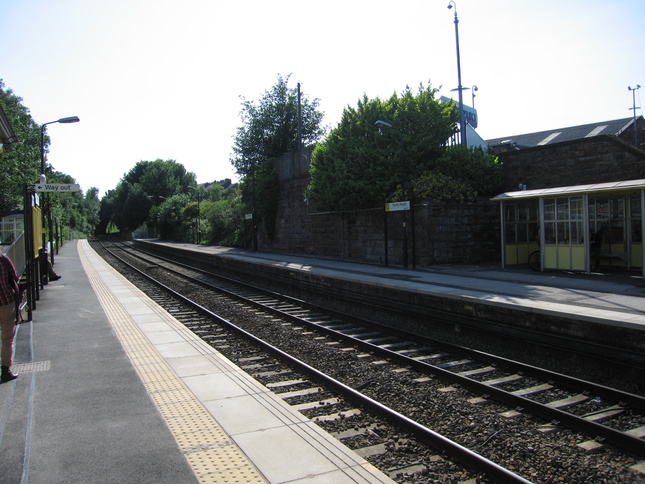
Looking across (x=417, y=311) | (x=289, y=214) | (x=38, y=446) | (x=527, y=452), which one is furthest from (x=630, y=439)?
(x=289, y=214)

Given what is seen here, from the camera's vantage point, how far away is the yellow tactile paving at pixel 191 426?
3564 millimetres

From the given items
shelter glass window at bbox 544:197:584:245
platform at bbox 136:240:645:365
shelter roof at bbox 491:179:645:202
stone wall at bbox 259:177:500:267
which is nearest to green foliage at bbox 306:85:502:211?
stone wall at bbox 259:177:500:267

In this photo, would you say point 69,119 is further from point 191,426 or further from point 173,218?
point 173,218

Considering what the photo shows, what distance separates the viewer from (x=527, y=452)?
4.31m

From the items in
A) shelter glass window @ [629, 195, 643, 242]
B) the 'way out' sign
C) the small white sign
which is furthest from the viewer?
the small white sign

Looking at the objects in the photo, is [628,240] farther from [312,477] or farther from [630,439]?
[312,477]

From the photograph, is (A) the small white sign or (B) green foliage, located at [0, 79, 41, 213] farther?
(B) green foliage, located at [0, 79, 41, 213]

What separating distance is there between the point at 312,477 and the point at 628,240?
14604 millimetres

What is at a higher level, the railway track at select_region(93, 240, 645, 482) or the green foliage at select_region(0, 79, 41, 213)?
the green foliage at select_region(0, 79, 41, 213)

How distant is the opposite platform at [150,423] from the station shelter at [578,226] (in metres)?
11.0

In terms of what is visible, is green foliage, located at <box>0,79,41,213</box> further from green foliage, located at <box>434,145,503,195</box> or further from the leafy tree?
green foliage, located at <box>434,145,503,195</box>

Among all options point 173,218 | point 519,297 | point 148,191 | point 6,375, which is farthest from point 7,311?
point 148,191

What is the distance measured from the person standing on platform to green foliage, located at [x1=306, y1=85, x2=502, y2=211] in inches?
529

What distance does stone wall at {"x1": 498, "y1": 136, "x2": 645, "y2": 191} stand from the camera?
14.8 meters
